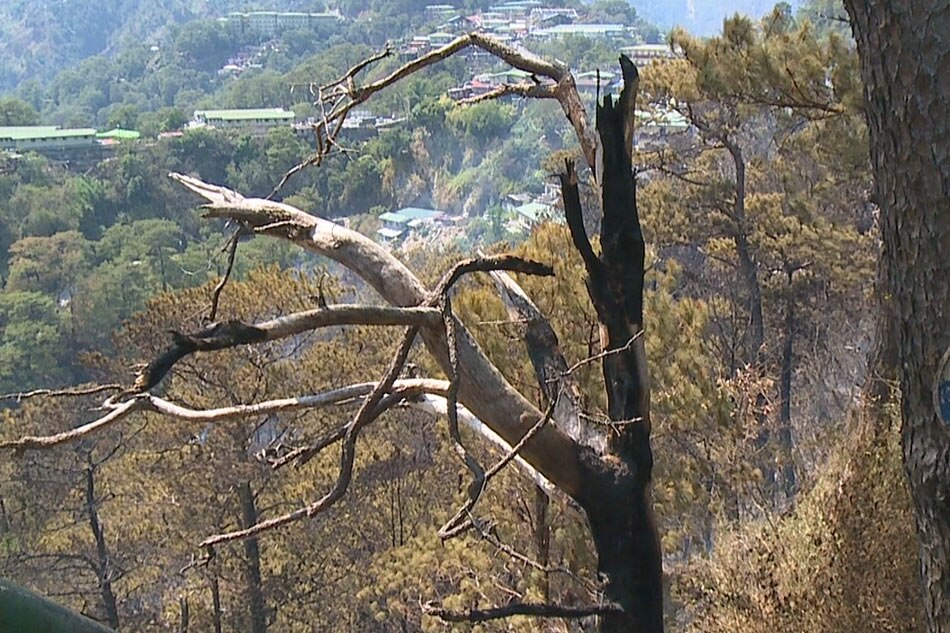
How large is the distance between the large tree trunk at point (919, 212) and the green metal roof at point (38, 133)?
32580 mm

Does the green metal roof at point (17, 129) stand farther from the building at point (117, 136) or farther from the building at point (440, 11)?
the building at point (440, 11)

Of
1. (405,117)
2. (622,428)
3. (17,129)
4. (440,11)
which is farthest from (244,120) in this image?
(622,428)

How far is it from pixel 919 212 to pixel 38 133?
34.5m

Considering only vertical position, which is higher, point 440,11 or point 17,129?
point 440,11

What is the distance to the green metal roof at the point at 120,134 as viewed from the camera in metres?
29.9

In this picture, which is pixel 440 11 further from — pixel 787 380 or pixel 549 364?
pixel 549 364

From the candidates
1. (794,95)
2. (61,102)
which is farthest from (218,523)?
(61,102)

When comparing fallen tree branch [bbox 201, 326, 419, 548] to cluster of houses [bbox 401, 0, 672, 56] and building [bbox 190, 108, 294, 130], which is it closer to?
building [bbox 190, 108, 294, 130]

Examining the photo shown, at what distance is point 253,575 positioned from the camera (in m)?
6.64

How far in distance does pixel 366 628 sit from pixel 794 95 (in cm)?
492

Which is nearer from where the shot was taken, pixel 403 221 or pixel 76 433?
pixel 76 433

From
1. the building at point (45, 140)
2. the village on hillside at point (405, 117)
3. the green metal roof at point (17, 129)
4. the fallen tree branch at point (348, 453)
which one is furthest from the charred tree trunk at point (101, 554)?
the green metal roof at point (17, 129)

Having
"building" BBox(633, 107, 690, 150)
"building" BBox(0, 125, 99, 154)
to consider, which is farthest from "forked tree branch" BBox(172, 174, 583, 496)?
"building" BBox(0, 125, 99, 154)

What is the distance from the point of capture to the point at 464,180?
2575 cm
